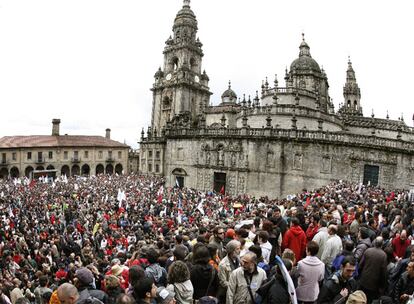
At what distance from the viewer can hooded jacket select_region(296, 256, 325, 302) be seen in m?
6.02

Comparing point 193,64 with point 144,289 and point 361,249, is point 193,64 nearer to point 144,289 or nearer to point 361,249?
point 361,249

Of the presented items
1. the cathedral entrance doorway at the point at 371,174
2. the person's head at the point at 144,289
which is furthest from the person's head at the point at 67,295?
the cathedral entrance doorway at the point at 371,174

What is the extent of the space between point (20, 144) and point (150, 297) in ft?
219

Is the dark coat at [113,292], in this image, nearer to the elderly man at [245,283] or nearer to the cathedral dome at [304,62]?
the elderly man at [245,283]

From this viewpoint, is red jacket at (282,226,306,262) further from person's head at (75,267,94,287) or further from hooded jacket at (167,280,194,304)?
person's head at (75,267,94,287)

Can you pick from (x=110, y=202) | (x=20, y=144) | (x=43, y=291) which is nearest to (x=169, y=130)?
(x=110, y=202)

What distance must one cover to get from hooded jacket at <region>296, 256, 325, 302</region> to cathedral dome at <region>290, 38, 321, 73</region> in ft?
154

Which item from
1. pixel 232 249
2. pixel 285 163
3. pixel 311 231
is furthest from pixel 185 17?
pixel 232 249

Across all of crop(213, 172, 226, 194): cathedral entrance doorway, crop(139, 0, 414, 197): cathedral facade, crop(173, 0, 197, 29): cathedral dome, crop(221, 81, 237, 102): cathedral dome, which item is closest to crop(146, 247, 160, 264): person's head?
crop(139, 0, 414, 197): cathedral facade

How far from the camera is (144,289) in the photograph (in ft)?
14.8

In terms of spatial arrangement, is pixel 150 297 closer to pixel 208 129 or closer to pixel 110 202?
pixel 110 202

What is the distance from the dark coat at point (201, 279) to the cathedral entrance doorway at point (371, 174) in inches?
1230

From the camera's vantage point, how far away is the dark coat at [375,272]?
6.33 m

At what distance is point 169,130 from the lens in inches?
1783
